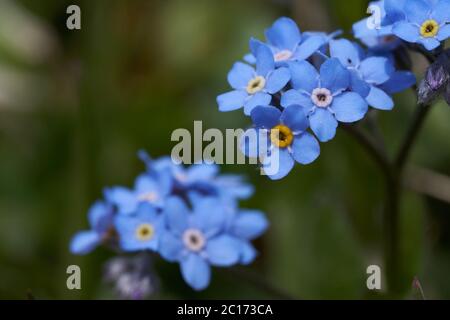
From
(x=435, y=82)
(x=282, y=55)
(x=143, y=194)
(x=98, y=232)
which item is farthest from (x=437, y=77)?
(x=98, y=232)

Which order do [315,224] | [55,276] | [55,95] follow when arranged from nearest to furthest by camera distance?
[315,224]
[55,276]
[55,95]

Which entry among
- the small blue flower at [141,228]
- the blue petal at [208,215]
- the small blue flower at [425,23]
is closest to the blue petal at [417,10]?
the small blue flower at [425,23]

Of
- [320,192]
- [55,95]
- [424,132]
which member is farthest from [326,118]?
[55,95]

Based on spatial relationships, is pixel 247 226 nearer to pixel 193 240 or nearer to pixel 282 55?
pixel 193 240

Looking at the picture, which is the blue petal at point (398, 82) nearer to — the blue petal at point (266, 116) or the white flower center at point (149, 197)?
the blue petal at point (266, 116)

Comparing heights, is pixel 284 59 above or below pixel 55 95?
below
